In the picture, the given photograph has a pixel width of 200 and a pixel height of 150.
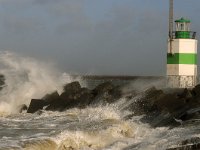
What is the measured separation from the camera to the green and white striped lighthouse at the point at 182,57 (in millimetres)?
17594

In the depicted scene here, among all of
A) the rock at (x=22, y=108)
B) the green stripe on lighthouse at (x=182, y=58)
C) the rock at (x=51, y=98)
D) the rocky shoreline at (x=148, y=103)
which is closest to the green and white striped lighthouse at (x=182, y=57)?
the green stripe on lighthouse at (x=182, y=58)

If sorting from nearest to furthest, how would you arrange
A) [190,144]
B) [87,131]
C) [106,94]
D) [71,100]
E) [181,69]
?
[190,144]
[87,131]
[106,94]
[71,100]
[181,69]

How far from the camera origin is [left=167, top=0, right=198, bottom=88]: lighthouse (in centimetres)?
1759

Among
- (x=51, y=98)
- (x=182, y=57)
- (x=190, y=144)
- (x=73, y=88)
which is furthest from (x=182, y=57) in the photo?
(x=190, y=144)

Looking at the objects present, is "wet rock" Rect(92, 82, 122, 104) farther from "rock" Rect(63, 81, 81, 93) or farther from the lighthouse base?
the lighthouse base

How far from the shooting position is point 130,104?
15703 mm

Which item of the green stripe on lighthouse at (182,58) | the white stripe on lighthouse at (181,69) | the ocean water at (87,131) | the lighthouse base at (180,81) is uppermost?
the green stripe on lighthouse at (182,58)

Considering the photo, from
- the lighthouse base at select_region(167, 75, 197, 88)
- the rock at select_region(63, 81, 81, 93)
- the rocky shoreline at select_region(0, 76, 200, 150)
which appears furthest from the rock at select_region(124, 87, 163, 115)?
the rock at select_region(63, 81, 81, 93)

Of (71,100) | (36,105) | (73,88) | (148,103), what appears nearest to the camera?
(148,103)

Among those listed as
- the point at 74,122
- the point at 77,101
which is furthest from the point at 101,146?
the point at 77,101

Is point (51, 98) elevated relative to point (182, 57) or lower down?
lower down

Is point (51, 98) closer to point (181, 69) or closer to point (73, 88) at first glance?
point (73, 88)

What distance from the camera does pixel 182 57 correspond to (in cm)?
1761

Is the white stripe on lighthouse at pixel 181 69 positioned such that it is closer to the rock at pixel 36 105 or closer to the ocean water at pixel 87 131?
the ocean water at pixel 87 131
